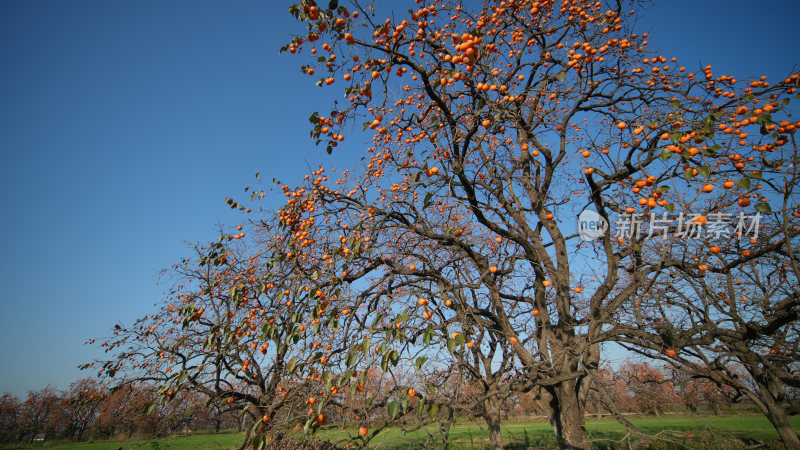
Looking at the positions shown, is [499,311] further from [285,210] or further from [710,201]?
[710,201]

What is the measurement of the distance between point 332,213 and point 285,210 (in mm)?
689

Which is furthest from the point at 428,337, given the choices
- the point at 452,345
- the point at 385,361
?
the point at 385,361

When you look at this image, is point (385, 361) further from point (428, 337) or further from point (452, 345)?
point (452, 345)

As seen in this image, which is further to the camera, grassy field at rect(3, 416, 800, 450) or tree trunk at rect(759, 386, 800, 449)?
tree trunk at rect(759, 386, 800, 449)

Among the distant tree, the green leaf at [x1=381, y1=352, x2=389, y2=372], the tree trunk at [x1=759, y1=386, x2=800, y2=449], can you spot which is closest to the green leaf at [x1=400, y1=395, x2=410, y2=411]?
the green leaf at [x1=381, y1=352, x2=389, y2=372]

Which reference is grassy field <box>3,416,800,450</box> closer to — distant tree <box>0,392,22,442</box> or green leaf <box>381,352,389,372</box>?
green leaf <box>381,352,389,372</box>

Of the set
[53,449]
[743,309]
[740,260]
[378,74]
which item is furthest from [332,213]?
[53,449]

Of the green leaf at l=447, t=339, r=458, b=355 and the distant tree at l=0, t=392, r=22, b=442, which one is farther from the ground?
the green leaf at l=447, t=339, r=458, b=355

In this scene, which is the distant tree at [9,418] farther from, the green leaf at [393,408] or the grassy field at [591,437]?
the green leaf at [393,408]

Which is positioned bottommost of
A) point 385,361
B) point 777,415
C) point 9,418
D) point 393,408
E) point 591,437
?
point 9,418

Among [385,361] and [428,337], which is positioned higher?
[428,337]

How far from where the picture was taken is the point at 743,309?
16.7 feet

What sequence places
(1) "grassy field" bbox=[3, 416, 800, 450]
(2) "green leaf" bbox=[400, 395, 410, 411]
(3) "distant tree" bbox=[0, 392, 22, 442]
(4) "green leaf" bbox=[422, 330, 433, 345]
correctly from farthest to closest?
(3) "distant tree" bbox=[0, 392, 22, 442] < (1) "grassy field" bbox=[3, 416, 800, 450] < (4) "green leaf" bbox=[422, 330, 433, 345] < (2) "green leaf" bbox=[400, 395, 410, 411]

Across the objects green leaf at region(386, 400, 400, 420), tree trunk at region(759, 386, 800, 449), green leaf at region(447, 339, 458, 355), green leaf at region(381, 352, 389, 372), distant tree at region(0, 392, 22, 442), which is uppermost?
green leaf at region(447, 339, 458, 355)
